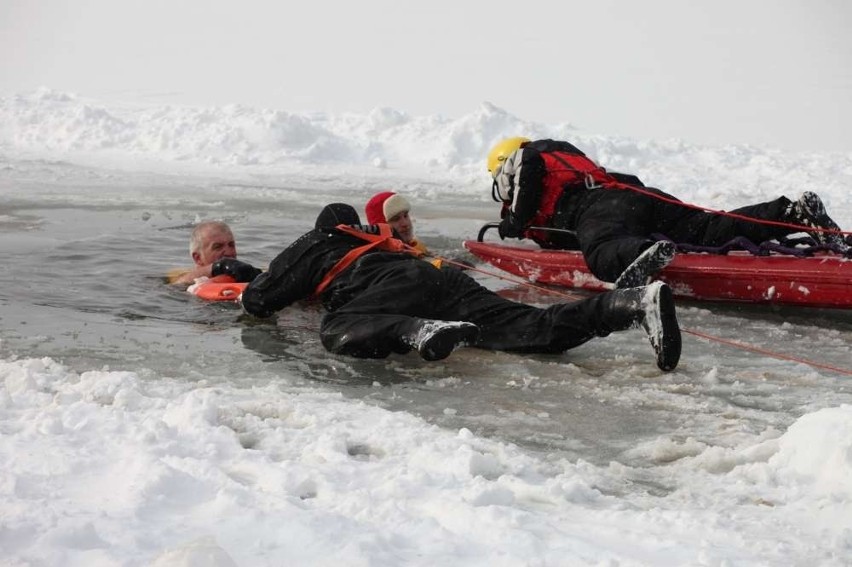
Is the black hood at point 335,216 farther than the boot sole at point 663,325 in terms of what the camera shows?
Yes

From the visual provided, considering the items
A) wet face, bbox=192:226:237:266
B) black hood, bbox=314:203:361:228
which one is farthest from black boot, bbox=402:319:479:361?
wet face, bbox=192:226:237:266

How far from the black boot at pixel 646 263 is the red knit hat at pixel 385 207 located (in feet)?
5.71

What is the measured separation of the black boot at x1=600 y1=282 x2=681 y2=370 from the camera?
13.7 ft

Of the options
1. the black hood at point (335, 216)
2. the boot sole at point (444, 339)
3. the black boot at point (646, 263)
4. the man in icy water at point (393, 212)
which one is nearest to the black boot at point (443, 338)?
the boot sole at point (444, 339)

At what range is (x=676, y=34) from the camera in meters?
35.5

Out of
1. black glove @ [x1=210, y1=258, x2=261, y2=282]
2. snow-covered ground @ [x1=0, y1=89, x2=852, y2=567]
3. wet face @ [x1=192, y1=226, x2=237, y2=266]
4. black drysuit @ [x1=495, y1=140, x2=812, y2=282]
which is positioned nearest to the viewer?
snow-covered ground @ [x1=0, y1=89, x2=852, y2=567]

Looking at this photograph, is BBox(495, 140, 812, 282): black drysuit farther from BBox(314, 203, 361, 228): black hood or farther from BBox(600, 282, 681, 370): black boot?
BBox(600, 282, 681, 370): black boot

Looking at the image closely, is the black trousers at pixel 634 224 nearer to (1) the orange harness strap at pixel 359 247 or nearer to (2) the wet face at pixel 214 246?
(1) the orange harness strap at pixel 359 247

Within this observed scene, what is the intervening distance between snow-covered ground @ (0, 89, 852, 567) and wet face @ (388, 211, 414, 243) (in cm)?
82

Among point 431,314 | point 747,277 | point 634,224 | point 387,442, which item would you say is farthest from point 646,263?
point 387,442

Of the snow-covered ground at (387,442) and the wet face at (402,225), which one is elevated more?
the wet face at (402,225)

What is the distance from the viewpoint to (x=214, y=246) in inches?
270

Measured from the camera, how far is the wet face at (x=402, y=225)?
270 inches

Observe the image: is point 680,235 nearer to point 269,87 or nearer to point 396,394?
point 396,394
